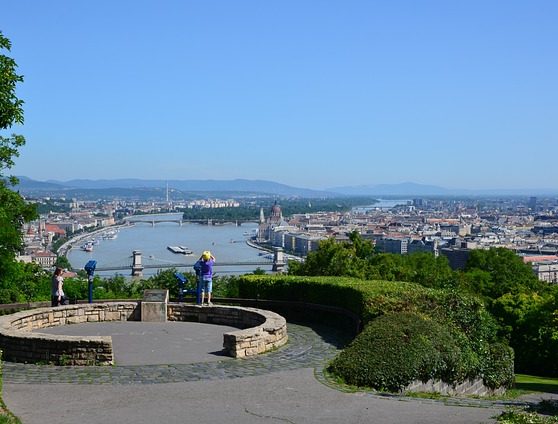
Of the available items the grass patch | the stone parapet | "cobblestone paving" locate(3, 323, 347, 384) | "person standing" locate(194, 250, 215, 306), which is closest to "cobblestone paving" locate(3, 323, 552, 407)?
"cobblestone paving" locate(3, 323, 347, 384)

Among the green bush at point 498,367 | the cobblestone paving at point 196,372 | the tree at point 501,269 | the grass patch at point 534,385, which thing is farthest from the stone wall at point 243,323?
the tree at point 501,269

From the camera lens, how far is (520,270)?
120 feet

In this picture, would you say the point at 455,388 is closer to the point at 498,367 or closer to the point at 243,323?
the point at 498,367

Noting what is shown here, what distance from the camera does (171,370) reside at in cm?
990

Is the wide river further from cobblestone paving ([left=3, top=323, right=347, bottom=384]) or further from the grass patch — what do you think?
cobblestone paving ([left=3, top=323, right=347, bottom=384])

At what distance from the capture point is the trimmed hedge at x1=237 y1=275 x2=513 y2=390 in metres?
9.40

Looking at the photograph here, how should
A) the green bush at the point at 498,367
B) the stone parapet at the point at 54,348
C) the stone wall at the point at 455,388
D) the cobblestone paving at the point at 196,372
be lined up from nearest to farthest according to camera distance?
the cobblestone paving at the point at 196,372 < the stone wall at the point at 455,388 < the stone parapet at the point at 54,348 < the green bush at the point at 498,367

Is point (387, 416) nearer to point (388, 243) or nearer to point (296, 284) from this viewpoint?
point (296, 284)

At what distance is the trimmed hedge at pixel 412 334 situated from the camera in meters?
9.40

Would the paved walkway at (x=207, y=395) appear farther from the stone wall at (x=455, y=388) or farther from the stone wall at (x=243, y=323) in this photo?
the stone wall at (x=455, y=388)

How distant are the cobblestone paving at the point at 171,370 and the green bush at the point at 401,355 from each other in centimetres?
80

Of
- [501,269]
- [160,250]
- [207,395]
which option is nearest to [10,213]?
[207,395]

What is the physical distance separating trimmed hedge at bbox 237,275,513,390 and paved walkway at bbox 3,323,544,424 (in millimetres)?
681

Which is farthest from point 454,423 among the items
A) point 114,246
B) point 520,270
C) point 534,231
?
point 534,231
